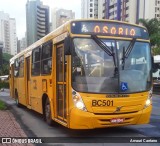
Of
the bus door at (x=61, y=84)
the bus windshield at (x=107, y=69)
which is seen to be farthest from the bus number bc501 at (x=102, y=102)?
the bus door at (x=61, y=84)

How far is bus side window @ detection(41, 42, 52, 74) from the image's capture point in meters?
10.2

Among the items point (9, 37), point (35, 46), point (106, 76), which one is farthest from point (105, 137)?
point (9, 37)

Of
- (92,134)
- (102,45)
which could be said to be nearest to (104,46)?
(102,45)

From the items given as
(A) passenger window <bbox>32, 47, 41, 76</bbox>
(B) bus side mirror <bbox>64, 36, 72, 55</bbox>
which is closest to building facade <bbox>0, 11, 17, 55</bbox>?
(A) passenger window <bbox>32, 47, 41, 76</bbox>

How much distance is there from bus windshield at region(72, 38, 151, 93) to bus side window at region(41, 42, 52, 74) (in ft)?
6.34

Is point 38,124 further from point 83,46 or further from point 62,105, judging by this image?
point 83,46

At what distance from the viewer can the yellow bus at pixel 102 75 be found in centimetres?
815

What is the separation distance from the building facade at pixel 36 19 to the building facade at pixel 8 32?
48.3 ft

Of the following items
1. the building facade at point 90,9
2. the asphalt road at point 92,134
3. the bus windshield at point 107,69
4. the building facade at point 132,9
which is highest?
the building facade at point 90,9

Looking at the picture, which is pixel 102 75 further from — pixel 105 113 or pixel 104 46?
pixel 105 113

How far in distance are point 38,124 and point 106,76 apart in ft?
12.9

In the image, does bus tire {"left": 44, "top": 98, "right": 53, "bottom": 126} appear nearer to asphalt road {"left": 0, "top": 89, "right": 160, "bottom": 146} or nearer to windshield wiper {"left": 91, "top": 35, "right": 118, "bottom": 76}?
asphalt road {"left": 0, "top": 89, "right": 160, "bottom": 146}

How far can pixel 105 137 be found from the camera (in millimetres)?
8602

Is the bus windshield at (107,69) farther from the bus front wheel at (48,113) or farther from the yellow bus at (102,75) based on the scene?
the bus front wheel at (48,113)
